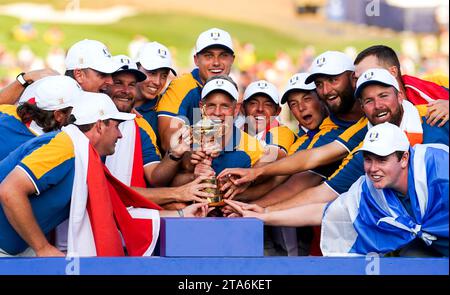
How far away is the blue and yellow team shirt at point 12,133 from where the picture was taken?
19.0ft

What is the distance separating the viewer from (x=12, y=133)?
5.82 metres

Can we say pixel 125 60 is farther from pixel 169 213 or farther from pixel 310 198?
pixel 310 198

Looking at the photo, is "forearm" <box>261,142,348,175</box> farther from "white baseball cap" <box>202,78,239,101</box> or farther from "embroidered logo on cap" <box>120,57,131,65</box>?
"embroidered logo on cap" <box>120,57,131,65</box>

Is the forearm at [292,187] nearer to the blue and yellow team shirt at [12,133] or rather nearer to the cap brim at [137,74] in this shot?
the cap brim at [137,74]

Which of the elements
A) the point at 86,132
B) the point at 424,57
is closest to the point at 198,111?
the point at 86,132

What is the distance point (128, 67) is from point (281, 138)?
3.65ft

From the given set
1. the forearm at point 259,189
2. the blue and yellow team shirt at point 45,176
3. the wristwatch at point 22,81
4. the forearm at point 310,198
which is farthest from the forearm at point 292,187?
Answer: the wristwatch at point 22,81

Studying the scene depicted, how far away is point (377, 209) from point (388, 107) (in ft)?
2.25

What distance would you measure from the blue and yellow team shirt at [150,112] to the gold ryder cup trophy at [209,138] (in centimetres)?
83

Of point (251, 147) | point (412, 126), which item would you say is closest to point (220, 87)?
point (251, 147)

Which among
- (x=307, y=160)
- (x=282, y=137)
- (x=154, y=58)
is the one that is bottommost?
(x=307, y=160)

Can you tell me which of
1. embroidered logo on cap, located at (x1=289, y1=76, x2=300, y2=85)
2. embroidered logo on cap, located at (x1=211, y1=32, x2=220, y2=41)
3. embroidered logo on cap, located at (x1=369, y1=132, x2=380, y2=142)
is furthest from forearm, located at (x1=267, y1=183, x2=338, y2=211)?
embroidered logo on cap, located at (x1=211, y1=32, x2=220, y2=41)

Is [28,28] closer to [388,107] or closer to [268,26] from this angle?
[268,26]

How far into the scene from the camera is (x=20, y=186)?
500 cm
